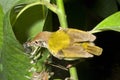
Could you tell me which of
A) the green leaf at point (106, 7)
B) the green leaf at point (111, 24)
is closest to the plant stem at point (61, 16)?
the green leaf at point (111, 24)

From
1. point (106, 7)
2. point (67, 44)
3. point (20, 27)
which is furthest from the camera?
point (106, 7)

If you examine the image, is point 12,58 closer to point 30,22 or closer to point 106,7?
point 30,22

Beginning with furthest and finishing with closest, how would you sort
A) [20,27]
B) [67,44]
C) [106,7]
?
[106,7] → [20,27] → [67,44]

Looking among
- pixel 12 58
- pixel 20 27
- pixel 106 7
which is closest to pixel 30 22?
pixel 20 27

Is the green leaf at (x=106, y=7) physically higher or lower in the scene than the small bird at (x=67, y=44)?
higher

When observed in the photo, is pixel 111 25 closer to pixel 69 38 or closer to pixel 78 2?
pixel 69 38

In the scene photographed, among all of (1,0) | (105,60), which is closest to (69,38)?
(1,0)

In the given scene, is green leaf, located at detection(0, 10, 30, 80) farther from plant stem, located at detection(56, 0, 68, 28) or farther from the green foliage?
plant stem, located at detection(56, 0, 68, 28)

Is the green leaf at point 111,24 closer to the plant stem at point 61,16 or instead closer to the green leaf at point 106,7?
the plant stem at point 61,16

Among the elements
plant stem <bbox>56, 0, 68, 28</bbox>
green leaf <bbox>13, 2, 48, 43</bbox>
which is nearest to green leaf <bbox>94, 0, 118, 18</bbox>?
green leaf <bbox>13, 2, 48, 43</bbox>
